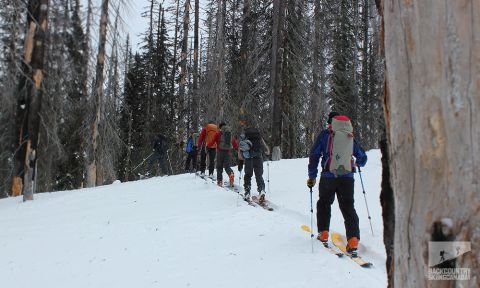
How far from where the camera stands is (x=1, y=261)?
6.19 meters

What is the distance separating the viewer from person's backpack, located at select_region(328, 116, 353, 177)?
18.2 ft

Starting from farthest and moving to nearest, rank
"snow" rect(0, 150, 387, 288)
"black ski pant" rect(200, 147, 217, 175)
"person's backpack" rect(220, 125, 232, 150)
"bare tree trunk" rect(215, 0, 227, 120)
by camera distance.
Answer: "bare tree trunk" rect(215, 0, 227, 120) < "black ski pant" rect(200, 147, 217, 175) < "person's backpack" rect(220, 125, 232, 150) < "snow" rect(0, 150, 387, 288)

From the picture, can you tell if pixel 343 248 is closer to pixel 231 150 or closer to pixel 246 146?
pixel 246 146

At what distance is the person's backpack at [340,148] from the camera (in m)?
5.55

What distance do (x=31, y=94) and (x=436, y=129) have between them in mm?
12034

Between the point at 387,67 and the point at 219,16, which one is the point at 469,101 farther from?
the point at 219,16

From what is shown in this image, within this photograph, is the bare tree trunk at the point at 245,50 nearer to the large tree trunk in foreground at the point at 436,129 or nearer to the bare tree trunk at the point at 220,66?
the bare tree trunk at the point at 220,66

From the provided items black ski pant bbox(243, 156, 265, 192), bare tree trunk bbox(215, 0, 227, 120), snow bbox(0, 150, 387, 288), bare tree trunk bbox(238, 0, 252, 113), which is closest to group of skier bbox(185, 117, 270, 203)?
black ski pant bbox(243, 156, 265, 192)

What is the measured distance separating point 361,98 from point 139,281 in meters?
29.4

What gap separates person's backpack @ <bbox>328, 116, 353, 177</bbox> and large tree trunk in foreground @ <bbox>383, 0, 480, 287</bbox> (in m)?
4.11

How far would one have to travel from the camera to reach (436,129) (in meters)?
1.36

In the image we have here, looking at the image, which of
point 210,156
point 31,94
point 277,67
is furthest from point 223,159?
point 277,67

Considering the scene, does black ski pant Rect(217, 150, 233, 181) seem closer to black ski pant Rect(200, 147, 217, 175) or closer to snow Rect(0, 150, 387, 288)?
snow Rect(0, 150, 387, 288)

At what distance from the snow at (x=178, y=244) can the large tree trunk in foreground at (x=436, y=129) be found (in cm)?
324
